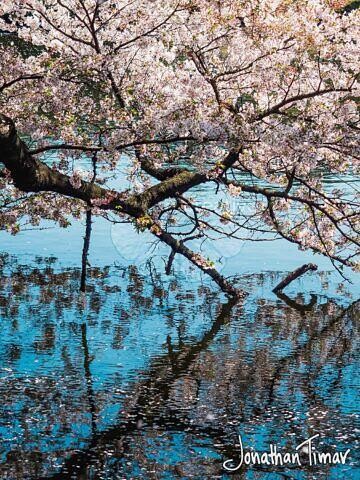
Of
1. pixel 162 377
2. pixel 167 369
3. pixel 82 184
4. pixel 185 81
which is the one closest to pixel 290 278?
pixel 82 184

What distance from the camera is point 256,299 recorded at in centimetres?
1909

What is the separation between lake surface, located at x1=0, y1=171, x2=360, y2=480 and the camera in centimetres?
1041

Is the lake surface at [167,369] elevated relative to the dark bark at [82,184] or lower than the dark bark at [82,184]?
lower

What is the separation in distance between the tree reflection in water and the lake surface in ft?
0.10

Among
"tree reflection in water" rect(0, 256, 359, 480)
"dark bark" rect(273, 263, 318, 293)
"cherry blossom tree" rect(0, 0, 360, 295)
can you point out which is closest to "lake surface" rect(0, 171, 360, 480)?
"tree reflection in water" rect(0, 256, 359, 480)

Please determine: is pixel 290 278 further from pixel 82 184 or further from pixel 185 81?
pixel 185 81

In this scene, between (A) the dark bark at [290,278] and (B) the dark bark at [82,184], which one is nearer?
(B) the dark bark at [82,184]

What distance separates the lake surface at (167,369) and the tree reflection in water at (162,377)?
0.03 m

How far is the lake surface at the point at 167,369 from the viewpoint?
1041 cm

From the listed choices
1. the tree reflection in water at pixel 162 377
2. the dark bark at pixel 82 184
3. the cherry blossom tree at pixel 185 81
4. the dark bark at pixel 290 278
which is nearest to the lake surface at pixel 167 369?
the tree reflection in water at pixel 162 377

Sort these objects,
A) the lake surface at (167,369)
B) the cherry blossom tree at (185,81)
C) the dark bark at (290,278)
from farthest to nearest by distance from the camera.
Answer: the dark bark at (290,278)
the cherry blossom tree at (185,81)
the lake surface at (167,369)

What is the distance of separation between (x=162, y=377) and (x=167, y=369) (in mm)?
464

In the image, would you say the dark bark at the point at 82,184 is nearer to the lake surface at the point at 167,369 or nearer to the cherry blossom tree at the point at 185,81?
the cherry blossom tree at the point at 185,81

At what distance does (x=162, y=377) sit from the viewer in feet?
44.5
